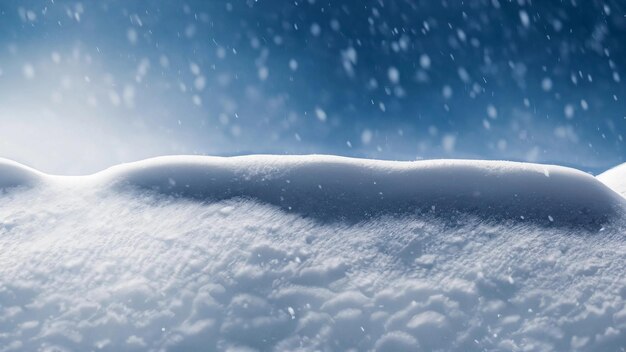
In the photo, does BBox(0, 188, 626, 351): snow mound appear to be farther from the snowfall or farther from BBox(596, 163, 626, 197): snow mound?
BBox(596, 163, 626, 197): snow mound

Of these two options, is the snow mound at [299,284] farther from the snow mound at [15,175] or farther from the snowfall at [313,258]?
the snow mound at [15,175]

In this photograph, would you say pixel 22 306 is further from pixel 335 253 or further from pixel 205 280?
pixel 335 253

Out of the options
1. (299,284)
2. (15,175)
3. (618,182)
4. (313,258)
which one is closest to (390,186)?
(313,258)

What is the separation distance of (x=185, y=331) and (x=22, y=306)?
849 mm

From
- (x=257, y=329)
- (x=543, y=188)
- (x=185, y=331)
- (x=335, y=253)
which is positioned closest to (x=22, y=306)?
(x=185, y=331)

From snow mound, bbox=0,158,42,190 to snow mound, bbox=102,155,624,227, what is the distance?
2.13 ft

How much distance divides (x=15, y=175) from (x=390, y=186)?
2.56 m

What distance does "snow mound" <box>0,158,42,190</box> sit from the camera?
3463 millimetres

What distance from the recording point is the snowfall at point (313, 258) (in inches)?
93.7

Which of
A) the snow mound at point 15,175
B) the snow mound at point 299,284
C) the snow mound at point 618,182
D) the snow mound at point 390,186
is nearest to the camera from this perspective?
the snow mound at point 299,284

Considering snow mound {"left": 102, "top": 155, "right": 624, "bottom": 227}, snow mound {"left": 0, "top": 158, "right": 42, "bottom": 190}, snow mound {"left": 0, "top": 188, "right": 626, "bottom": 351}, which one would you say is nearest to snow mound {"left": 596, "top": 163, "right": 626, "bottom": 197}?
snow mound {"left": 102, "top": 155, "right": 624, "bottom": 227}

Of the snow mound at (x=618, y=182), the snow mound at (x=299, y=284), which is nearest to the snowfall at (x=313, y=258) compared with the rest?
the snow mound at (x=299, y=284)

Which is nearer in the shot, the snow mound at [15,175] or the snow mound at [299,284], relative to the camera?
the snow mound at [299,284]

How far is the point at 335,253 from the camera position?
9.06 feet
